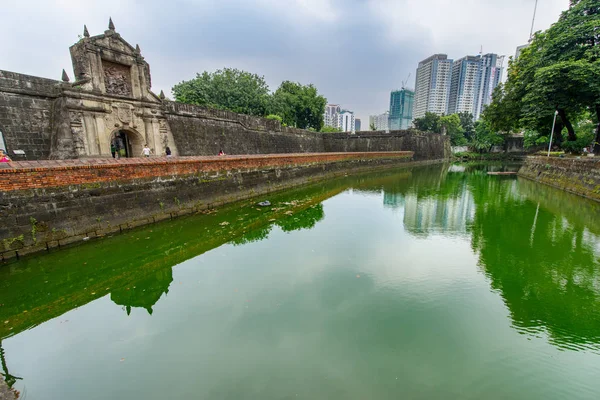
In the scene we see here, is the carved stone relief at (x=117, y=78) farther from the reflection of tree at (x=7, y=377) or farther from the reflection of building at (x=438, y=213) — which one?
the reflection of building at (x=438, y=213)

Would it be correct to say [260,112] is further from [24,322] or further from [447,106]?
[447,106]

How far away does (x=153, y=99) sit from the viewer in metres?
9.25

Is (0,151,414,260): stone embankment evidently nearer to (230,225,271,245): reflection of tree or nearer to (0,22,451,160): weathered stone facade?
(230,225,271,245): reflection of tree

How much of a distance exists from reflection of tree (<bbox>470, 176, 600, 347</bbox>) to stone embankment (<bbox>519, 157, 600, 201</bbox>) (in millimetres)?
2930

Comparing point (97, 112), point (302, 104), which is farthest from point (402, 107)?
point (97, 112)

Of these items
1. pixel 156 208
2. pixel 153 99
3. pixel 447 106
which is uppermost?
pixel 447 106

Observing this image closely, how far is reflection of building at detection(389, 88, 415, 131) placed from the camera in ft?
337

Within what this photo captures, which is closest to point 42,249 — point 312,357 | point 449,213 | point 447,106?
point 312,357

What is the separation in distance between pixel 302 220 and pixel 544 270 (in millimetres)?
4612

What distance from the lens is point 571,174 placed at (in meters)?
10.1

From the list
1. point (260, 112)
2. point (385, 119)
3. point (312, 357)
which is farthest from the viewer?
point (385, 119)

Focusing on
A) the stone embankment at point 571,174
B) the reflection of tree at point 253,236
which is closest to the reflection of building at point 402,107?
the stone embankment at point 571,174

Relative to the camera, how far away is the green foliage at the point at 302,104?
87.5ft

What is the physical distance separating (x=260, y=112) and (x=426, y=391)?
2062cm
